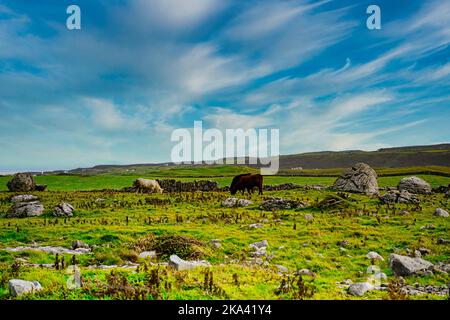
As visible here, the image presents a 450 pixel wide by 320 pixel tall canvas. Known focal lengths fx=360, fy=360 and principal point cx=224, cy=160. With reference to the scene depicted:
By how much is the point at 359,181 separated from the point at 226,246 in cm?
2839

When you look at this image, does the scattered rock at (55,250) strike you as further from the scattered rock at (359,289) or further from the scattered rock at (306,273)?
the scattered rock at (359,289)

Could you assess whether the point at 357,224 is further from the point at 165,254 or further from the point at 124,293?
the point at 124,293

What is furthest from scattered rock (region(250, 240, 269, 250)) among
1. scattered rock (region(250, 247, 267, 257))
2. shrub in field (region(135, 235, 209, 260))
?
shrub in field (region(135, 235, 209, 260))

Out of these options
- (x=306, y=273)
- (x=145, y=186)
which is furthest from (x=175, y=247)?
(x=145, y=186)

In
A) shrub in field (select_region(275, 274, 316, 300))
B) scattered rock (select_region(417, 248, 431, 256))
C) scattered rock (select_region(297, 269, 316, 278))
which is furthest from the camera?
scattered rock (select_region(417, 248, 431, 256))

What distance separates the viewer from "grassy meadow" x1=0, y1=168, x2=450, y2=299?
9203 millimetres

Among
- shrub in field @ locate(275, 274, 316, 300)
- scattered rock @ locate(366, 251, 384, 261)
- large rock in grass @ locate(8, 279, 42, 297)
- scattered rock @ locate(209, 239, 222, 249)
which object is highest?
large rock in grass @ locate(8, 279, 42, 297)

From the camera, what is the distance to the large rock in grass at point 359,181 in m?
39.3

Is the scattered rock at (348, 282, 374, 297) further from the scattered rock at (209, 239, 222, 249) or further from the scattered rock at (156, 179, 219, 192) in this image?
the scattered rock at (156, 179, 219, 192)

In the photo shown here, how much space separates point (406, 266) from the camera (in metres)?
11.9

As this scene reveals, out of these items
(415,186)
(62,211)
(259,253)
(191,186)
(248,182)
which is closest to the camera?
(259,253)

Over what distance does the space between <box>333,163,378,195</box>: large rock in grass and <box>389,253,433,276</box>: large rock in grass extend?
90.1ft

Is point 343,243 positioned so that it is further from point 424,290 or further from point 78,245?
point 78,245
